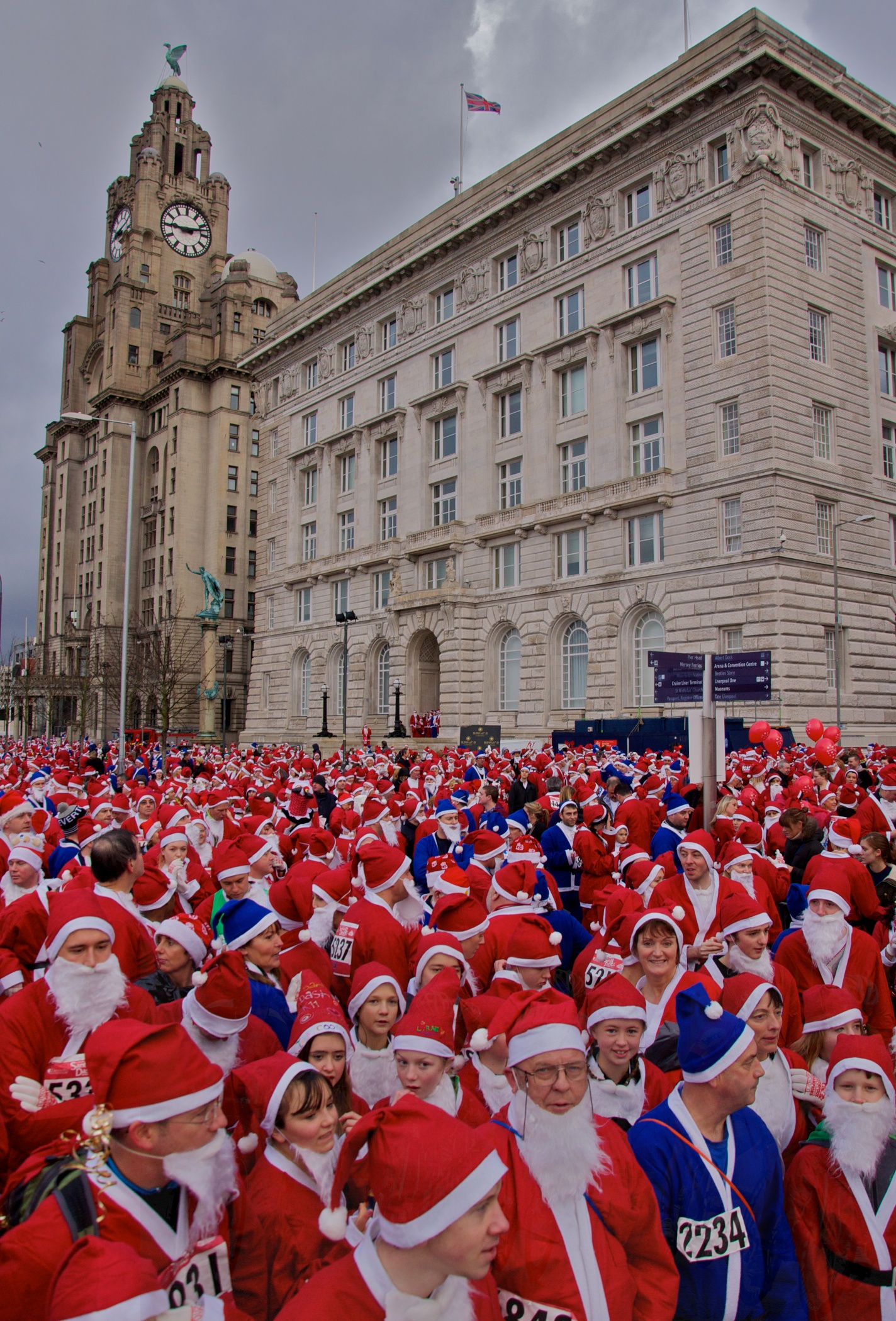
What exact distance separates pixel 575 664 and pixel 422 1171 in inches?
1342

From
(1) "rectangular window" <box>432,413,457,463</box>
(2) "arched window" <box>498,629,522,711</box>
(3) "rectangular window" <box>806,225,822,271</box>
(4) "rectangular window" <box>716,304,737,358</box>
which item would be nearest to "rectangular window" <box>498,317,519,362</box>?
(1) "rectangular window" <box>432,413,457,463</box>

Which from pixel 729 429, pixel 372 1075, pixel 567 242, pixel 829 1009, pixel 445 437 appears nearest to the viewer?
pixel 829 1009

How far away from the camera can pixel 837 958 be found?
5.23 m

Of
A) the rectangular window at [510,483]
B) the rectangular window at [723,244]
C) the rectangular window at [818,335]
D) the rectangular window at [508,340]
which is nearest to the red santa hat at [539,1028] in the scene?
the rectangular window at [723,244]

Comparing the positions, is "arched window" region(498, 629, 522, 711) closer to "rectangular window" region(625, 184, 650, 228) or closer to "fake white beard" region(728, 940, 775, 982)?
"rectangular window" region(625, 184, 650, 228)

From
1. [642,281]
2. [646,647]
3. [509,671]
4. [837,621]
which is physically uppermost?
[642,281]

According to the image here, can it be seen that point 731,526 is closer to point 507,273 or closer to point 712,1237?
point 507,273

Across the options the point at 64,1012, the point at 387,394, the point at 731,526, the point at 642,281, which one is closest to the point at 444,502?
the point at 387,394

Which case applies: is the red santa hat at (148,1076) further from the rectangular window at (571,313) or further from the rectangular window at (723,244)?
the rectangular window at (571,313)

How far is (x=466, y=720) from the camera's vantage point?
127ft

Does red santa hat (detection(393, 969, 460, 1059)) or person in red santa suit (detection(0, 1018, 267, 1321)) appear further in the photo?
red santa hat (detection(393, 969, 460, 1059))

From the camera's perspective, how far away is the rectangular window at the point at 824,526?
98.0 feet

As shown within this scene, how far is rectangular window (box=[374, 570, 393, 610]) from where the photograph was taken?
45.3 m

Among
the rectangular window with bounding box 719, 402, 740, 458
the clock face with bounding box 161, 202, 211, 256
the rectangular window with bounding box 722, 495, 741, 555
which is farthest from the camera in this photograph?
the clock face with bounding box 161, 202, 211, 256
